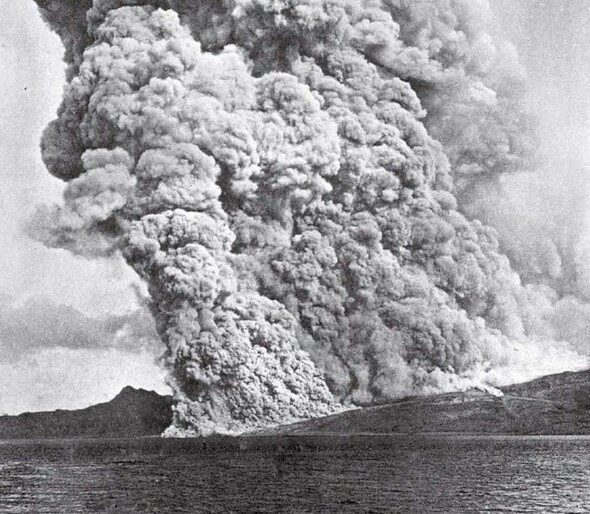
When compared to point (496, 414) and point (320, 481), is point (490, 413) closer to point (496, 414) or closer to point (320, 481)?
point (496, 414)

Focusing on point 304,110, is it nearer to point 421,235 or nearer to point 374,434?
point 421,235

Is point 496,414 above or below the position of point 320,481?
above

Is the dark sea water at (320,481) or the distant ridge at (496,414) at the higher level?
the distant ridge at (496,414)

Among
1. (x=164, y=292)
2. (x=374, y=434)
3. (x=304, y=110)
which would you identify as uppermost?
(x=304, y=110)

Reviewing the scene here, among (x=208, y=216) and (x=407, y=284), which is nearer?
(x=208, y=216)

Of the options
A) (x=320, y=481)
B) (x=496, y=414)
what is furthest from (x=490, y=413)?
(x=320, y=481)

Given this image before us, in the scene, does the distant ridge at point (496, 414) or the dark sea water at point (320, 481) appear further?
the distant ridge at point (496, 414)

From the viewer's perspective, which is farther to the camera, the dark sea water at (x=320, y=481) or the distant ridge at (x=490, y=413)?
the distant ridge at (x=490, y=413)

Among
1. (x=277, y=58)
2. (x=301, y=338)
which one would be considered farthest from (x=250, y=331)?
(x=277, y=58)
